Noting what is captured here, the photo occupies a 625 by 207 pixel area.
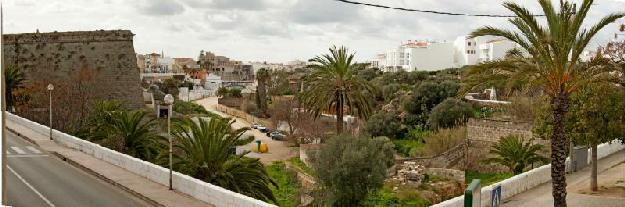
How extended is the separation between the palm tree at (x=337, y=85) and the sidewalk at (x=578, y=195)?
6.79 meters

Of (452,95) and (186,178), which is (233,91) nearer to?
(452,95)

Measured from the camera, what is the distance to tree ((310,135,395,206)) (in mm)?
18984

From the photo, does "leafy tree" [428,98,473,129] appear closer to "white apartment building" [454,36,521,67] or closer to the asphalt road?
the asphalt road

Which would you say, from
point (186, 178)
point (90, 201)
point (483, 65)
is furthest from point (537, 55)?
point (90, 201)

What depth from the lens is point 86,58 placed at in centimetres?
4116

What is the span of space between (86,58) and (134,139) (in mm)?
19447

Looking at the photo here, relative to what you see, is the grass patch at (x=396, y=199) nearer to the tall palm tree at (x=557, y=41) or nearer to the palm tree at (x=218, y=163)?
the palm tree at (x=218, y=163)

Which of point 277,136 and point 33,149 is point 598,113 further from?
point 277,136

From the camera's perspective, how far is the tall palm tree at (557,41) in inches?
460

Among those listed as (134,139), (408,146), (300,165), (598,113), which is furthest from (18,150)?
(408,146)

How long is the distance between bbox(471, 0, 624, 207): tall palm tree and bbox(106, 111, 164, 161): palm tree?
14.3m

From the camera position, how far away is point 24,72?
129 ft

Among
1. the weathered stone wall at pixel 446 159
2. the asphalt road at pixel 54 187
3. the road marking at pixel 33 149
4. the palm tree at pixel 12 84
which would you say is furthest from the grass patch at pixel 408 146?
the asphalt road at pixel 54 187

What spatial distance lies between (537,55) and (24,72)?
34.2 meters
